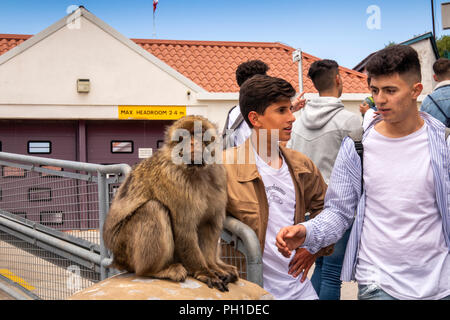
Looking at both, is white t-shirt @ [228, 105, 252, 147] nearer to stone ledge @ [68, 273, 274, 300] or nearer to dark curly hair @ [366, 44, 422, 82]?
dark curly hair @ [366, 44, 422, 82]

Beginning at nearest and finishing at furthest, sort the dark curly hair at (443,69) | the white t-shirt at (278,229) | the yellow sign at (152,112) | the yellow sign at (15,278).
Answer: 1. the white t-shirt at (278,229)
2. the dark curly hair at (443,69)
3. the yellow sign at (15,278)
4. the yellow sign at (152,112)

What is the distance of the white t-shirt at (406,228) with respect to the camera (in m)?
2.34

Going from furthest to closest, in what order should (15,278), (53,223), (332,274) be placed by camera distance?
(15,278), (53,223), (332,274)

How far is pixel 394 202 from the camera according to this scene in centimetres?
239

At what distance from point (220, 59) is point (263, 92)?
38.2 ft

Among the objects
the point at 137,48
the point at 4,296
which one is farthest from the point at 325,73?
the point at 137,48

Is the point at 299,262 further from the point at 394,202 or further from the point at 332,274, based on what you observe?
the point at 332,274

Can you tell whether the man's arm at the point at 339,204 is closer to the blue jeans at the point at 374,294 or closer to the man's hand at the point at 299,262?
the man's hand at the point at 299,262

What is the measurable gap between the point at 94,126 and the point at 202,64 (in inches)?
134

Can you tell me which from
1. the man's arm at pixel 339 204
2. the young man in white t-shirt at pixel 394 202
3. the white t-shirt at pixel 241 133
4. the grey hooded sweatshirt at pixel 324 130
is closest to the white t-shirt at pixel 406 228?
the young man in white t-shirt at pixel 394 202

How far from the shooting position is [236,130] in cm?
426

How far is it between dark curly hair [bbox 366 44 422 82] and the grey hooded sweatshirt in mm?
1482

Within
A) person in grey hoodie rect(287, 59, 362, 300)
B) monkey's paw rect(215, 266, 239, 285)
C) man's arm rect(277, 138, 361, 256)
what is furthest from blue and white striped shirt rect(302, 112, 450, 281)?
person in grey hoodie rect(287, 59, 362, 300)

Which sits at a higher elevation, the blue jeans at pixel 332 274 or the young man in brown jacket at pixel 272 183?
the young man in brown jacket at pixel 272 183
